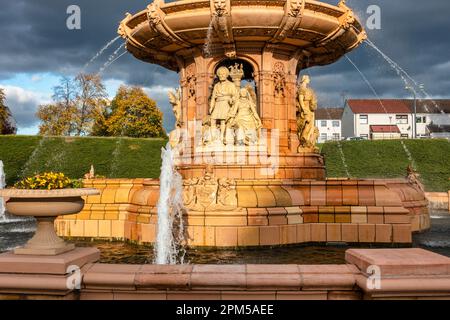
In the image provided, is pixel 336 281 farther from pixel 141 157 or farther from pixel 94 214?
pixel 141 157

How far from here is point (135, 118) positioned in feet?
189

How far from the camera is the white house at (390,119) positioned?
267 ft

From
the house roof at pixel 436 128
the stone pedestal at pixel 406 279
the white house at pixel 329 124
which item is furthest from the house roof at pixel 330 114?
the stone pedestal at pixel 406 279

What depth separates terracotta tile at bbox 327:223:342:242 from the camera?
10945mm

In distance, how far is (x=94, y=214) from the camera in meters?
12.1

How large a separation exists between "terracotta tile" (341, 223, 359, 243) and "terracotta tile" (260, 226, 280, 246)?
5.77 ft

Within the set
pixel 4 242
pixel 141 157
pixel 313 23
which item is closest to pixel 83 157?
pixel 141 157

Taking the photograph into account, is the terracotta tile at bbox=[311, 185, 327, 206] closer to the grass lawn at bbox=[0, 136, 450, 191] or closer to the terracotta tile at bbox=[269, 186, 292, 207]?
the terracotta tile at bbox=[269, 186, 292, 207]

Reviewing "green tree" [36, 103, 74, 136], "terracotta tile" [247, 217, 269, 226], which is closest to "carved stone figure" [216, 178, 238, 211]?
"terracotta tile" [247, 217, 269, 226]

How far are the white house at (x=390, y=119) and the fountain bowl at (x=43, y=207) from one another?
262 feet

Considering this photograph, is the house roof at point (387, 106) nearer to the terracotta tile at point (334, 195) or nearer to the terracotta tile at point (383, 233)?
the terracotta tile at point (334, 195)

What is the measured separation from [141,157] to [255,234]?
31.2 m

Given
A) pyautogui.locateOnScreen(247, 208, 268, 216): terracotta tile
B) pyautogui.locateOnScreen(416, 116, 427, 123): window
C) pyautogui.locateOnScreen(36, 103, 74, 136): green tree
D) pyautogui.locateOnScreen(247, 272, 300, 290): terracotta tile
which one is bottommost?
pyautogui.locateOnScreen(247, 272, 300, 290): terracotta tile

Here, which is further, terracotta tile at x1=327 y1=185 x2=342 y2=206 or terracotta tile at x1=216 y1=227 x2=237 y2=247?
terracotta tile at x1=327 y1=185 x2=342 y2=206
